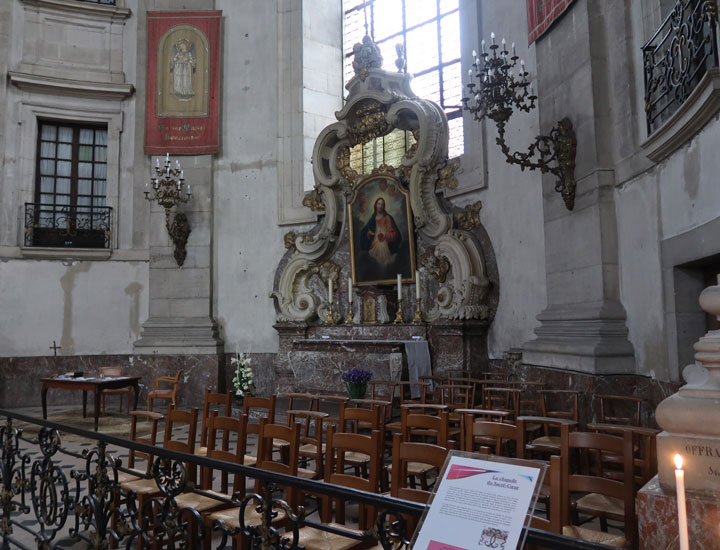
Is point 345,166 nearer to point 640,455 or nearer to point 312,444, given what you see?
point 312,444

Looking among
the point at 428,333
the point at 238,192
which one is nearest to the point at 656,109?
the point at 428,333

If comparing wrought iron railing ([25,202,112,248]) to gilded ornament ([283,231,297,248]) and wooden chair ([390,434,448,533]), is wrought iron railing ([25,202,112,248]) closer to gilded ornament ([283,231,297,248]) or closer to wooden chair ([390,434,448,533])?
gilded ornament ([283,231,297,248])

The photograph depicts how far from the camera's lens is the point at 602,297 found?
6098 millimetres

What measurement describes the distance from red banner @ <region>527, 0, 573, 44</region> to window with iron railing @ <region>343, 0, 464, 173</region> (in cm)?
230

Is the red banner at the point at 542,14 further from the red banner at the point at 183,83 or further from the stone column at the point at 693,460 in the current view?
the red banner at the point at 183,83

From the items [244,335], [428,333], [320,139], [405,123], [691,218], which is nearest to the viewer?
[691,218]

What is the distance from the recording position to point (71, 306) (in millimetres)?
11406

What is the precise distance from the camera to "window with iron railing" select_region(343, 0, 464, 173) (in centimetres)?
1012

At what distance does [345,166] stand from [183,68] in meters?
4.09

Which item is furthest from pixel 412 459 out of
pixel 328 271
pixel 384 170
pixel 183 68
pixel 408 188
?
pixel 183 68

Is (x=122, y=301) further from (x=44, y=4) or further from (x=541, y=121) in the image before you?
(x=541, y=121)

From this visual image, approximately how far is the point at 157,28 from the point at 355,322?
280 inches

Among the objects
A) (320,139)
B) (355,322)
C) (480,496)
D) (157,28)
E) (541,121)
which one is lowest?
(480,496)

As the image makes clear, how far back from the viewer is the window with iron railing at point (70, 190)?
37.8 feet
